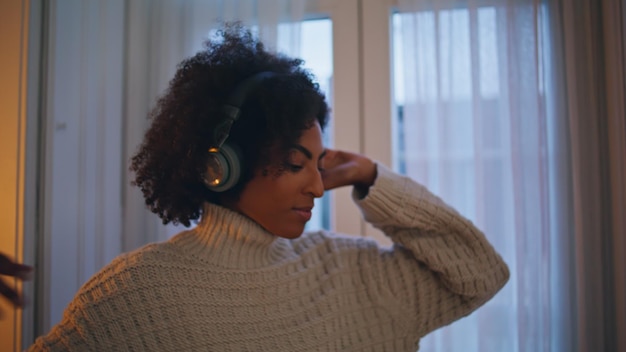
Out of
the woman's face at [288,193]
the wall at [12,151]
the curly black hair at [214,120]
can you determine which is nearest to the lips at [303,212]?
the woman's face at [288,193]

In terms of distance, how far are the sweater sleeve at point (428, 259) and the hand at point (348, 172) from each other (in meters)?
0.04

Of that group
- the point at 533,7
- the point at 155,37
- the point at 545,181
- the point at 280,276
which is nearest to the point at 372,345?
the point at 280,276

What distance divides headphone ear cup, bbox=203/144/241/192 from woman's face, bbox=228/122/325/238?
0.18 feet

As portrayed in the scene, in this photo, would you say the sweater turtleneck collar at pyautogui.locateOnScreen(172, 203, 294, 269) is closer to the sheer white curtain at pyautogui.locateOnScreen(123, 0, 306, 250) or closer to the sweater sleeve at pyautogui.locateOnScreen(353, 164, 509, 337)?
the sweater sleeve at pyautogui.locateOnScreen(353, 164, 509, 337)

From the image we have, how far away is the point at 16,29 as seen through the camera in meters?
1.14

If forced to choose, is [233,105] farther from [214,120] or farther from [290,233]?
[290,233]

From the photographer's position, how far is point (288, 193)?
2.96 feet

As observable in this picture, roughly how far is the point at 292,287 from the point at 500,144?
0.80 meters

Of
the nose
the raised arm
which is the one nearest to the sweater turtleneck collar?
the nose

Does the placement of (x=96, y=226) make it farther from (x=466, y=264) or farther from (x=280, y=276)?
(x=466, y=264)

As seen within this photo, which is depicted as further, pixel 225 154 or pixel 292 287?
pixel 292 287

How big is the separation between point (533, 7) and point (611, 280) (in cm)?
84

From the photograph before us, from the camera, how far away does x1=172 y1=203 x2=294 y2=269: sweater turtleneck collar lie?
92cm

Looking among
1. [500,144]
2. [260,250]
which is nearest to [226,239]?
[260,250]
